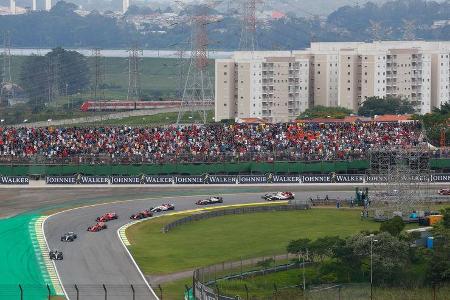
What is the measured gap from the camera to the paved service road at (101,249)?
2557 inches

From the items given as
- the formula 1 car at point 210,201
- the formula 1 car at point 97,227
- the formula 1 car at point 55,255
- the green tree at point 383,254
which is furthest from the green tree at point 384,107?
the green tree at point 383,254


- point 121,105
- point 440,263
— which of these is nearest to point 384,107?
point 121,105

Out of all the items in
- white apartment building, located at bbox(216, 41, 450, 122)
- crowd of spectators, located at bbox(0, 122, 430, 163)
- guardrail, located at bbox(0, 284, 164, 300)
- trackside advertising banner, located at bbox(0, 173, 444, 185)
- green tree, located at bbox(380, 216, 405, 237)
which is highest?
white apartment building, located at bbox(216, 41, 450, 122)

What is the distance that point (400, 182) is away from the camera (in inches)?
3504

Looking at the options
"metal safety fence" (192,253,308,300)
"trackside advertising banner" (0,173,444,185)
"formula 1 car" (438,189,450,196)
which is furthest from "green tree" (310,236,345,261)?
"trackside advertising banner" (0,173,444,185)

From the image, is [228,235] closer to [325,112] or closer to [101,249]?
[101,249]

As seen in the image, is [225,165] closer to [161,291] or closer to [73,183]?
[73,183]

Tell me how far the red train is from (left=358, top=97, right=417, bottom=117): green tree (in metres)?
38.1

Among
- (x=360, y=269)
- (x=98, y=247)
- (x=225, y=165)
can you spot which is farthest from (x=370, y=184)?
(x=360, y=269)

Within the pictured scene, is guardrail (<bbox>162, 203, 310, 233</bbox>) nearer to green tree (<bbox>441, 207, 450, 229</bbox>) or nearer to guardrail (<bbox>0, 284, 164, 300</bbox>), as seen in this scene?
green tree (<bbox>441, 207, 450, 229</bbox>)

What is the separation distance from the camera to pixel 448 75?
168375 millimetres

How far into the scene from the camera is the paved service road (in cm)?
6494

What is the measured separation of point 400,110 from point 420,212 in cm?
7588

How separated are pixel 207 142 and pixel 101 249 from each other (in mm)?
41018
